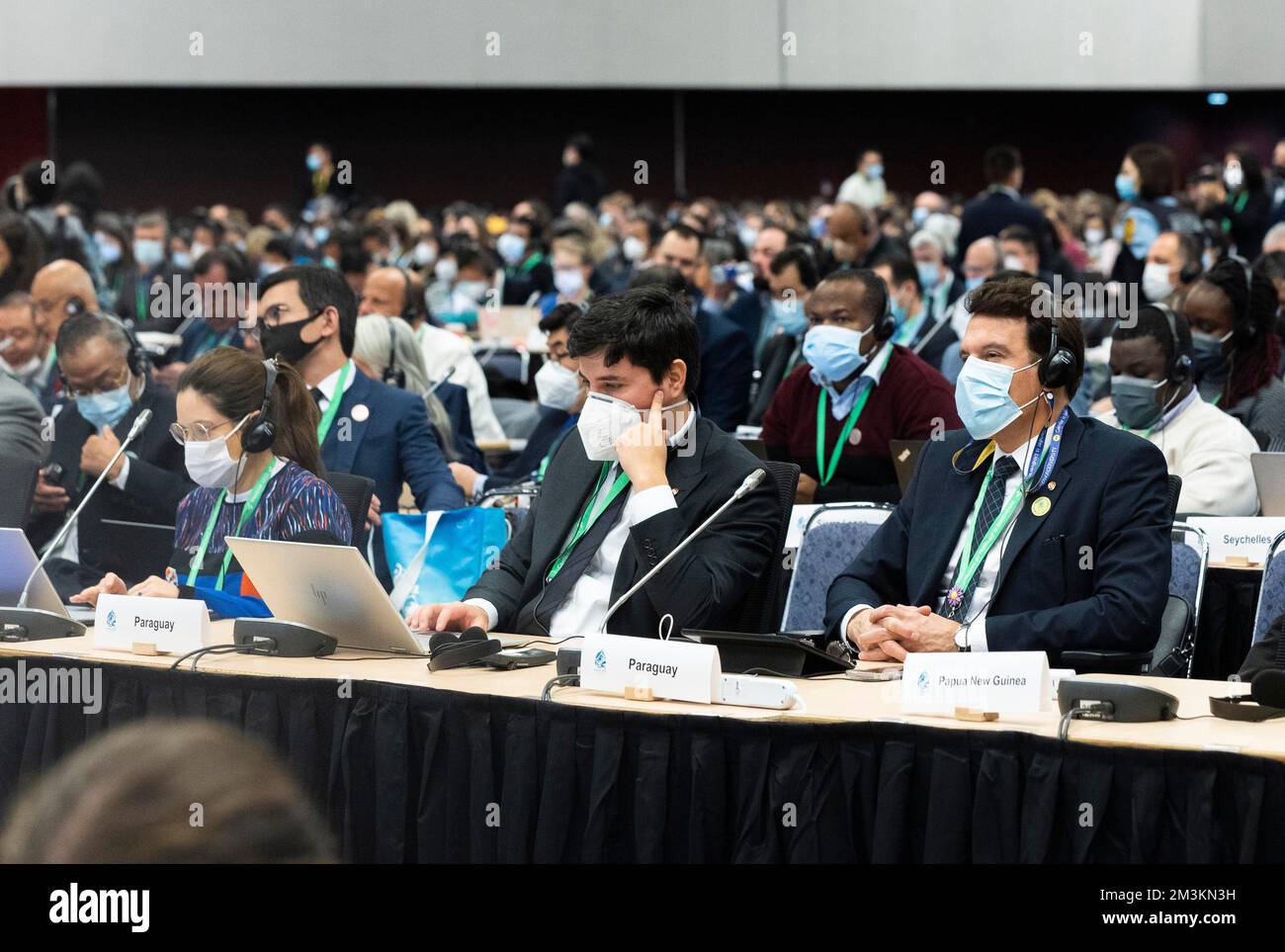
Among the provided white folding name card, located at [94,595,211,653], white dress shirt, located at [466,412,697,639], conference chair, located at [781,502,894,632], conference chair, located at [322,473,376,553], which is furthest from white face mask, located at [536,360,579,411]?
white folding name card, located at [94,595,211,653]

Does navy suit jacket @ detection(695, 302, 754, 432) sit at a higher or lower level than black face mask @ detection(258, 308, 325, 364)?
lower

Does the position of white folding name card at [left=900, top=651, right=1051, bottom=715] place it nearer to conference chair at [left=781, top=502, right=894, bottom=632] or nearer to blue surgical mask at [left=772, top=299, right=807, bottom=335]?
conference chair at [left=781, top=502, right=894, bottom=632]

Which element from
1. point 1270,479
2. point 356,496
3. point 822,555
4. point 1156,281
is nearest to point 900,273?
point 1156,281

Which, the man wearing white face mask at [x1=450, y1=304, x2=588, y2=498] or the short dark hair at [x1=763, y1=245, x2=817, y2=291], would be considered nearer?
the man wearing white face mask at [x1=450, y1=304, x2=588, y2=498]

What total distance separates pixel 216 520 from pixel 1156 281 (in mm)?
5006

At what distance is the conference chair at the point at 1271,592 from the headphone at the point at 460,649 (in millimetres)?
1624

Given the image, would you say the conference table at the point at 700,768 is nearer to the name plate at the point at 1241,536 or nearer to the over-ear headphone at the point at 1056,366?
the over-ear headphone at the point at 1056,366

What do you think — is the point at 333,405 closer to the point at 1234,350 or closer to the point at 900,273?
the point at 1234,350

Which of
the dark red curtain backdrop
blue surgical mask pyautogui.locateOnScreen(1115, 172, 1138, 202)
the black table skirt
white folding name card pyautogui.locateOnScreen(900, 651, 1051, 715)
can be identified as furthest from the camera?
the dark red curtain backdrop

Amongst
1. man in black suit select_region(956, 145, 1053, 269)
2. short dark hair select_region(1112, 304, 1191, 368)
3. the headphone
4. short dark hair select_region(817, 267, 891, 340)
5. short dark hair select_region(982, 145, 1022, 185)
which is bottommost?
the headphone

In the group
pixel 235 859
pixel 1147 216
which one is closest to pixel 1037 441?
pixel 235 859

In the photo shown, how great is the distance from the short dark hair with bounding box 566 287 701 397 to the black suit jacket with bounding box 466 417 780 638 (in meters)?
0.18

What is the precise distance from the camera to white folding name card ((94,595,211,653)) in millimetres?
3410
